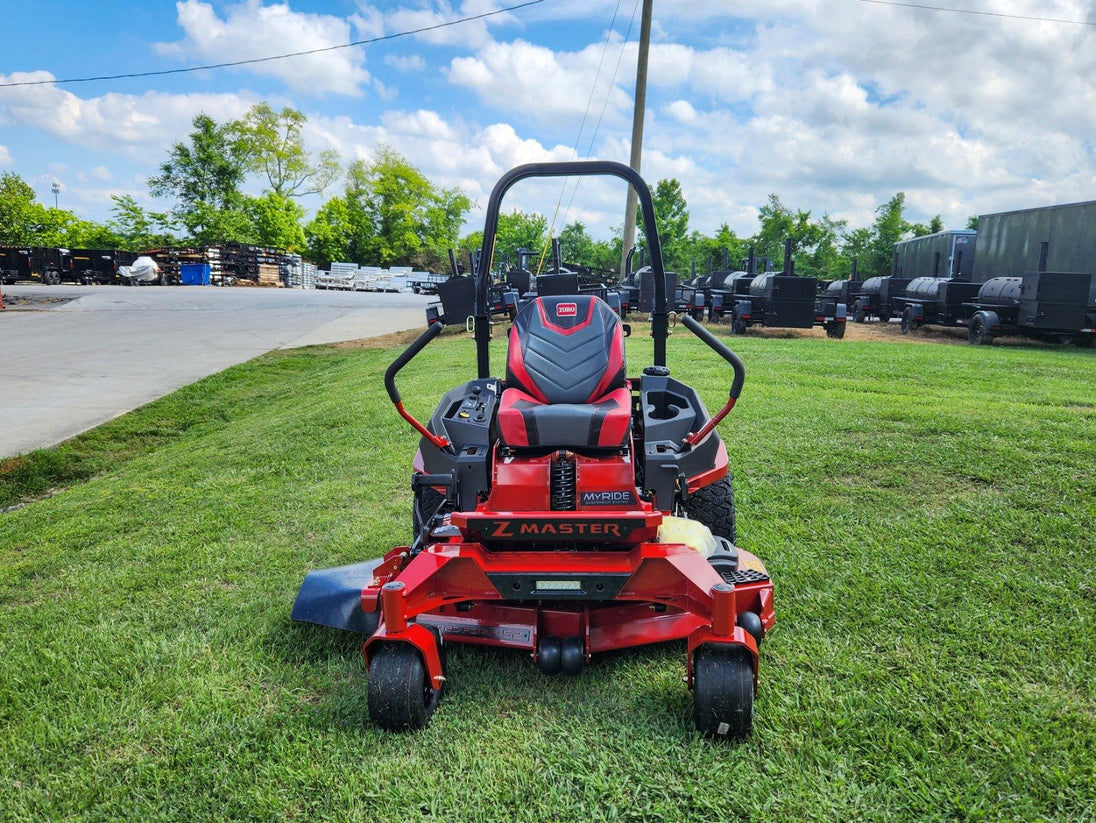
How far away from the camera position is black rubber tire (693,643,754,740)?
2428mm

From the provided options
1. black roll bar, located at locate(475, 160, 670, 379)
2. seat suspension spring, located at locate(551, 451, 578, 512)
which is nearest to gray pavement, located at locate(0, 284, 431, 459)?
black roll bar, located at locate(475, 160, 670, 379)

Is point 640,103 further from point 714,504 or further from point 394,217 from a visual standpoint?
point 394,217

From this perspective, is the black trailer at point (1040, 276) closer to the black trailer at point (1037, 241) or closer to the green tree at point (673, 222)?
the black trailer at point (1037, 241)

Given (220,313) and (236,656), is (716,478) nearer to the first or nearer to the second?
(236,656)

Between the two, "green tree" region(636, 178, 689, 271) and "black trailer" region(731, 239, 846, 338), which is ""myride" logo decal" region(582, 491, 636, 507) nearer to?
"black trailer" region(731, 239, 846, 338)

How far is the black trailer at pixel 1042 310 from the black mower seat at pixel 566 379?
1365 cm

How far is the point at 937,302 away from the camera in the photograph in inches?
683

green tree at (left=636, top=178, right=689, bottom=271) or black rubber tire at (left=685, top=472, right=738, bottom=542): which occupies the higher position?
green tree at (left=636, top=178, right=689, bottom=271)

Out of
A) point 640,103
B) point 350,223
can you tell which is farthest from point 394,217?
point 640,103

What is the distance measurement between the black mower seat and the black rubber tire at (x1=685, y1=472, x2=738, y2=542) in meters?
0.80

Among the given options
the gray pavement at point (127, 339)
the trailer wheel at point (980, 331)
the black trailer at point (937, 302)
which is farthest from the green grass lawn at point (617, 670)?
the black trailer at point (937, 302)

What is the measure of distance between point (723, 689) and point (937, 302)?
1736cm

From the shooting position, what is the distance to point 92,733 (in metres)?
2.72

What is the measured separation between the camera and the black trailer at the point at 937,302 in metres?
16.7
